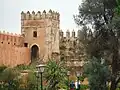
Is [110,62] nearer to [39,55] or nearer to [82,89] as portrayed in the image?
[82,89]

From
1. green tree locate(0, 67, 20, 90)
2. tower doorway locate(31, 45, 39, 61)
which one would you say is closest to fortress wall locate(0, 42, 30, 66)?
tower doorway locate(31, 45, 39, 61)

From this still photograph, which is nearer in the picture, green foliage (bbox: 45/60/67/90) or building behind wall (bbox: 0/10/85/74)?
green foliage (bbox: 45/60/67/90)

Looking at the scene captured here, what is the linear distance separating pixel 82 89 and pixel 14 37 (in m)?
18.6

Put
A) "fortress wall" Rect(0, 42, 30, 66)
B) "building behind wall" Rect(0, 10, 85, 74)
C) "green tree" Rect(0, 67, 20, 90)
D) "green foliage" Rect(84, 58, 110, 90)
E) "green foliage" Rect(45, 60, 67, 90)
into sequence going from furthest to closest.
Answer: "building behind wall" Rect(0, 10, 85, 74), "fortress wall" Rect(0, 42, 30, 66), "green foliage" Rect(45, 60, 67, 90), "green tree" Rect(0, 67, 20, 90), "green foliage" Rect(84, 58, 110, 90)

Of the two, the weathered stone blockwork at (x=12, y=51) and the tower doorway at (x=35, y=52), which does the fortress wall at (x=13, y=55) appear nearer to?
the weathered stone blockwork at (x=12, y=51)

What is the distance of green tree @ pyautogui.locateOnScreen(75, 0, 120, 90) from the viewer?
2417 centimetres

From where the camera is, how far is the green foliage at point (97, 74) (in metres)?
23.9

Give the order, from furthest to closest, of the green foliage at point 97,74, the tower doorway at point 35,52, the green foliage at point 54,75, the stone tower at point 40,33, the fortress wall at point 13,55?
the tower doorway at point 35,52, the stone tower at point 40,33, the fortress wall at point 13,55, the green foliage at point 54,75, the green foliage at point 97,74

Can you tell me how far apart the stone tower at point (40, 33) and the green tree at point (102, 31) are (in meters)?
29.3

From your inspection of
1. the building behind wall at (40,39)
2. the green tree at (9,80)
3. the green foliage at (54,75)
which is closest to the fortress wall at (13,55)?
the building behind wall at (40,39)

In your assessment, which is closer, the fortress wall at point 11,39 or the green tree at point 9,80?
the green tree at point 9,80

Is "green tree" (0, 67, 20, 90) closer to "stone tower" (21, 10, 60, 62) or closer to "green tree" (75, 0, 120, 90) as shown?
"green tree" (75, 0, 120, 90)

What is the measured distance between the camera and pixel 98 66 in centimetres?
2406

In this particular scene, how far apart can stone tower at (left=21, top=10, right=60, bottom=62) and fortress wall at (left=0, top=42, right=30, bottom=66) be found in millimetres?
949
